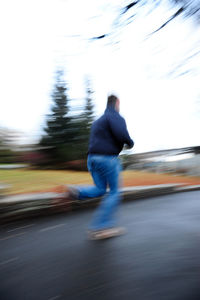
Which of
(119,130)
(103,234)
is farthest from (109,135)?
(103,234)

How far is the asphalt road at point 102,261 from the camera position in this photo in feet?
7.61

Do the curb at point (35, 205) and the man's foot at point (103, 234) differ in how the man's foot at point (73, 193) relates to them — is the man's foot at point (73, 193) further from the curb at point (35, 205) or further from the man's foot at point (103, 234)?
the curb at point (35, 205)

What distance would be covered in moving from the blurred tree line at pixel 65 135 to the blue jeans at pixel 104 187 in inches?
301

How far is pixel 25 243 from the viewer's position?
375 centimetres

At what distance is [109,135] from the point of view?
3.69 m

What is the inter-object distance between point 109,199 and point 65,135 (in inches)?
335

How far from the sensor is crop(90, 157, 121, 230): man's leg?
11.9 ft

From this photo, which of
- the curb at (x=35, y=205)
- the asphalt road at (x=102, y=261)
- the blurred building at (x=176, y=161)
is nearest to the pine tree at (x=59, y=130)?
the blurred building at (x=176, y=161)

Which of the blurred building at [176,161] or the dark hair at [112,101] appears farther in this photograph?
the blurred building at [176,161]

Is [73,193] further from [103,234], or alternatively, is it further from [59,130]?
[59,130]

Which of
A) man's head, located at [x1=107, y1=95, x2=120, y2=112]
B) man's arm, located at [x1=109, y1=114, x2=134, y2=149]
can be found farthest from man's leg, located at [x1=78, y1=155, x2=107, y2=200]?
man's head, located at [x1=107, y1=95, x2=120, y2=112]

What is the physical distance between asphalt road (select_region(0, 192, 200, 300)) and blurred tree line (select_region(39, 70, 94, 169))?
6.68 m

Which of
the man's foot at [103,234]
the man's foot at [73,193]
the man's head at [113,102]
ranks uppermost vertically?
the man's head at [113,102]

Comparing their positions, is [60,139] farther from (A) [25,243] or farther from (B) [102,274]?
(B) [102,274]
